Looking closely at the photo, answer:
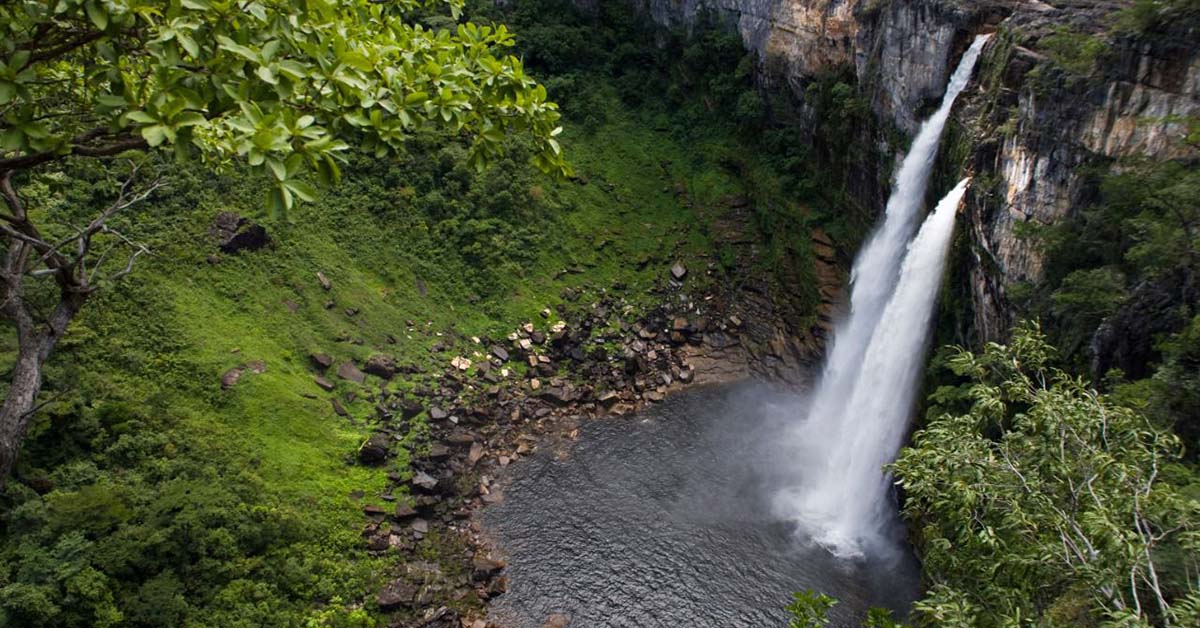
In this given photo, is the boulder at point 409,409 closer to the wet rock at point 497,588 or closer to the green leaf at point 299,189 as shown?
the wet rock at point 497,588

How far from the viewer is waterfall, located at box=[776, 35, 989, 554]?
17.5 meters

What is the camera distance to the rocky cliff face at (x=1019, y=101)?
11.8 meters

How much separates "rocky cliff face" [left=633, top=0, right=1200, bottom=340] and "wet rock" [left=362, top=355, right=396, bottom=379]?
1600cm

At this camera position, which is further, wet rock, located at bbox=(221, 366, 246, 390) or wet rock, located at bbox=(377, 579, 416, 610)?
wet rock, located at bbox=(221, 366, 246, 390)

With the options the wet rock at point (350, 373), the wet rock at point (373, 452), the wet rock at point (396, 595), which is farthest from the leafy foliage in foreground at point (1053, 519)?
the wet rock at point (350, 373)

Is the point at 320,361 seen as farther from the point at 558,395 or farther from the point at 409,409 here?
the point at 558,395

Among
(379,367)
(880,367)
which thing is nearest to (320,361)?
(379,367)

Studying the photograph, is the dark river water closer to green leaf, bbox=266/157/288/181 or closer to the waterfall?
the waterfall

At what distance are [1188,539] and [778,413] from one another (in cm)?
1780

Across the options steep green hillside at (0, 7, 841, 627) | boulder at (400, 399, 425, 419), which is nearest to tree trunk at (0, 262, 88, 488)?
steep green hillside at (0, 7, 841, 627)

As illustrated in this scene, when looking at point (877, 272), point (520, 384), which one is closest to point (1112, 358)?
point (877, 272)

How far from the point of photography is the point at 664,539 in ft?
55.5

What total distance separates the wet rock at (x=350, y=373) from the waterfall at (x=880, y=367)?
1257 centimetres

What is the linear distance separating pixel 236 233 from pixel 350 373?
5.59 metres
